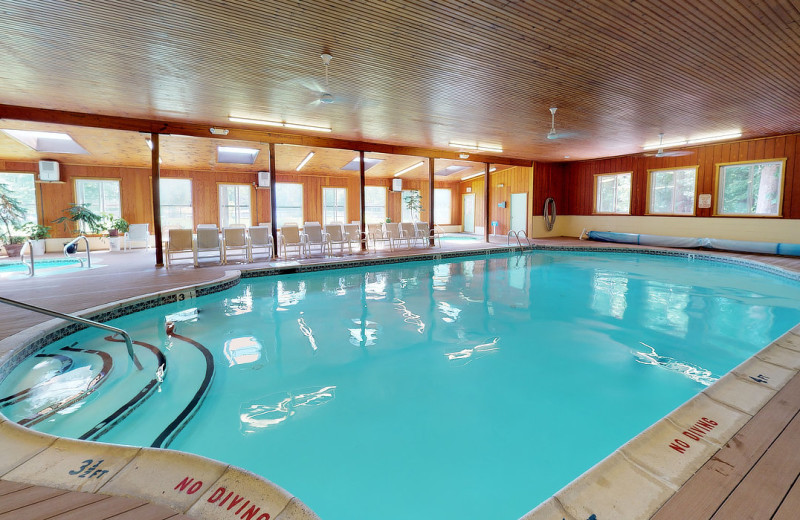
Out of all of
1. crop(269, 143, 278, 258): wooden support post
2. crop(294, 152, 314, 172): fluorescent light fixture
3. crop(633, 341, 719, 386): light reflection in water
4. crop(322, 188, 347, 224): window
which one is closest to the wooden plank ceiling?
crop(269, 143, 278, 258): wooden support post

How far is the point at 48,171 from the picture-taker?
9656 millimetres

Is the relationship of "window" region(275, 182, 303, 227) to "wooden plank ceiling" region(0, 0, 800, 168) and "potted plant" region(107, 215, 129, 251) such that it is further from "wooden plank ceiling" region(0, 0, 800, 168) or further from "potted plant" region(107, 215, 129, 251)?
"wooden plank ceiling" region(0, 0, 800, 168)

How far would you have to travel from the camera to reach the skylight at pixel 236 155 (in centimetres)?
1040

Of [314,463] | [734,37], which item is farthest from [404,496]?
[734,37]

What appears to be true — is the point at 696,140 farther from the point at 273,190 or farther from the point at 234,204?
the point at 234,204

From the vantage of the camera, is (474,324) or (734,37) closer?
(734,37)

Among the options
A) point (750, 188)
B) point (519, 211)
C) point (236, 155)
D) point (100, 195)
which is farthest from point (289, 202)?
point (750, 188)

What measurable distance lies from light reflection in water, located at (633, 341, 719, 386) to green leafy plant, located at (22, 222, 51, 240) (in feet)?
40.2

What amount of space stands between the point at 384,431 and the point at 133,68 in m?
4.75

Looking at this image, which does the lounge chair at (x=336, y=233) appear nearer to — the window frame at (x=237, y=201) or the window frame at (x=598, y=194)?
the window frame at (x=237, y=201)

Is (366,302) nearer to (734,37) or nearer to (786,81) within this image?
(734,37)

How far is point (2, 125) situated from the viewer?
25.9 feet

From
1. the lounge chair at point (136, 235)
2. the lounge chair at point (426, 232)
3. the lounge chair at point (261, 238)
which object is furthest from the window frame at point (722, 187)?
the lounge chair at point (136, 235)

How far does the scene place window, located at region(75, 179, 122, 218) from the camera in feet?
34.4
